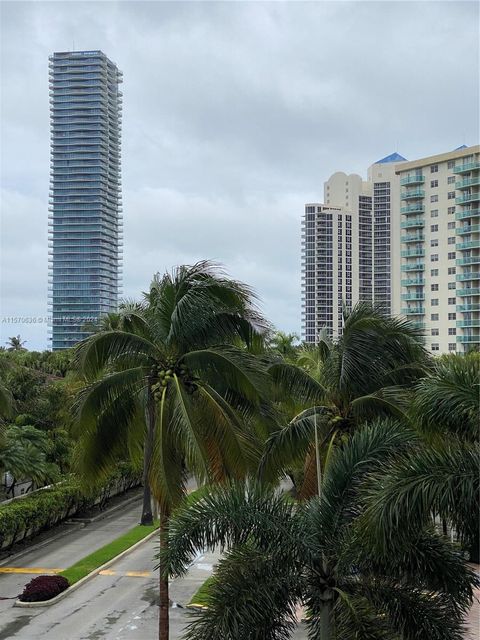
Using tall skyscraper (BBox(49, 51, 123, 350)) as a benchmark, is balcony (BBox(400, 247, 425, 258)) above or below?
below

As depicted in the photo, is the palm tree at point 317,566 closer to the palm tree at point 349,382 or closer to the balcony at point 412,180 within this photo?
the palm tree at point 349,382

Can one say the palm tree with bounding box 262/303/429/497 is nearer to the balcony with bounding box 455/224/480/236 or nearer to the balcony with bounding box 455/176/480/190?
the balcony with bounding box 455/224/480/236

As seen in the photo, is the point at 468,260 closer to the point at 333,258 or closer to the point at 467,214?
the point at 467,214

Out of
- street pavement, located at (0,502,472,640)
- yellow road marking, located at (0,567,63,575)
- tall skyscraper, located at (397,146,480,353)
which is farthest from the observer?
tall skyscraper, located at (397,146,480,353)

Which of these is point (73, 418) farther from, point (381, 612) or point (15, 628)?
point (15, 628)

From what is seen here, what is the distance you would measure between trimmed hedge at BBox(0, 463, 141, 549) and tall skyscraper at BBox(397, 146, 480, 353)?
144 ft

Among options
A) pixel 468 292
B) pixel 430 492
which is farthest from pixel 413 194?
pixel 430 492

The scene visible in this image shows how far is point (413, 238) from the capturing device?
270 ft

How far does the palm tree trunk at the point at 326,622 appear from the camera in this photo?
989 centimetres

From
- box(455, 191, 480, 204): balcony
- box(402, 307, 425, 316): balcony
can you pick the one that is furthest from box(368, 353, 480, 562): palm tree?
box(402, 307, 425, 316): balcony

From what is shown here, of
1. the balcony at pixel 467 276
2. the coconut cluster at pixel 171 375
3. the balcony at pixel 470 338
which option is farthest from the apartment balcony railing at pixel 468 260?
the coconut cluster at pixel 171 375

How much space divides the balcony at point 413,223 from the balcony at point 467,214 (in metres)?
4.61

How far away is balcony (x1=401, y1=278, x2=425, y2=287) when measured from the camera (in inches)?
3177

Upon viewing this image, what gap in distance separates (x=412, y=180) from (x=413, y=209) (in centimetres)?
305
